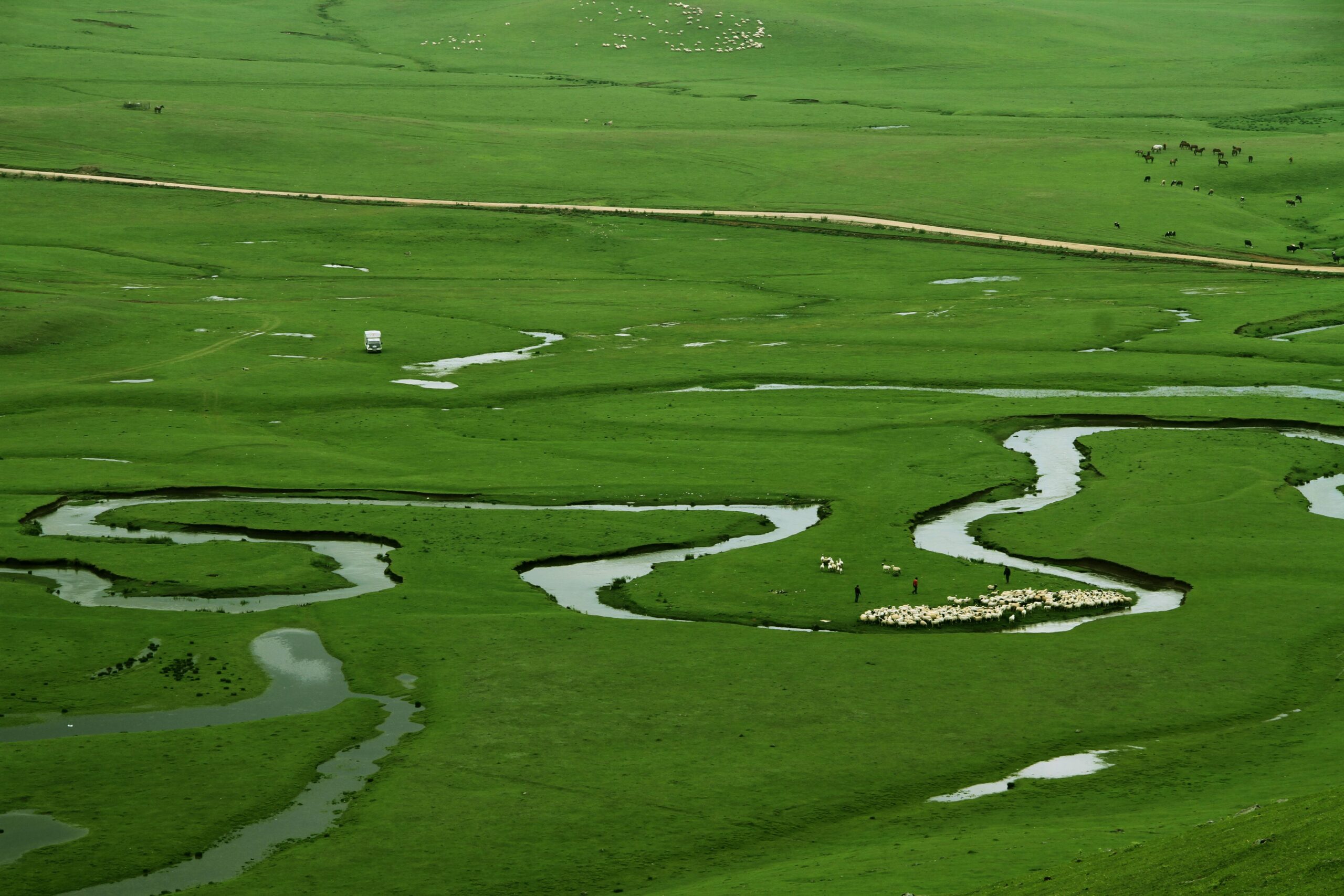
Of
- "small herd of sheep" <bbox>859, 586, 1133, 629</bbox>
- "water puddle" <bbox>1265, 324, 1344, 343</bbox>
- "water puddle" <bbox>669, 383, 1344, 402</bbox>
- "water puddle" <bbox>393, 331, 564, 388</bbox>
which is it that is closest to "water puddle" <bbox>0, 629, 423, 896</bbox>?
"small herd of sheep" <bbox>859, 586, 1133, 629</bbox>

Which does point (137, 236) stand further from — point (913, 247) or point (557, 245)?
point (913, 247)

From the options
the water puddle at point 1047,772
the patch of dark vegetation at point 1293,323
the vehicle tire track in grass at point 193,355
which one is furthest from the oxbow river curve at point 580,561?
the patch of dark vegetation at point 1293,323

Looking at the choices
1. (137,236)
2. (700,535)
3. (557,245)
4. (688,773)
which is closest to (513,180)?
(557,245)

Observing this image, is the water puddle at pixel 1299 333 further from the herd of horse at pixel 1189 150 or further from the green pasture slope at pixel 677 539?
the herd of horse at pixel 1189 150

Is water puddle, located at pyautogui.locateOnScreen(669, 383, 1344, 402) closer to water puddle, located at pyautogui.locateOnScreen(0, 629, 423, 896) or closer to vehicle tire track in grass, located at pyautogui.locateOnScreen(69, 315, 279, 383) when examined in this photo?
vehicle tire track in grass, located at pyautogui.locateOnScreen(69, 315, 279, 383)

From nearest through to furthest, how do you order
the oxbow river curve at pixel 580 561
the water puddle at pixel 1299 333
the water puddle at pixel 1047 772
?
the water puddle at pixel 1047 772
the oxbow river curve at pixel 580 561
the water puddle at pixel 1299 333

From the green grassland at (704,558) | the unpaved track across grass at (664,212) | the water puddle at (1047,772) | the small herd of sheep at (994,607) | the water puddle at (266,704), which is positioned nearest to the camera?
the green grassland at (704,558)
